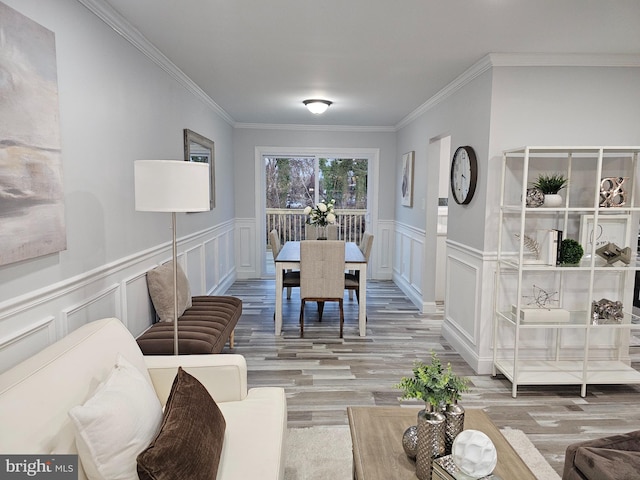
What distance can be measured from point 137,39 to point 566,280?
3586 millimetres

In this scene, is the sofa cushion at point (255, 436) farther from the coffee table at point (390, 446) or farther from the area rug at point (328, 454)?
the area rug at point (328, 454)

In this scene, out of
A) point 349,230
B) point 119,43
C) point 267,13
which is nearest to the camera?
point 267,13

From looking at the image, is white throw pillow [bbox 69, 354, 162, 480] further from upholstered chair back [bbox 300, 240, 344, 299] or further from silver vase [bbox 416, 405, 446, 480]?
upholstered chair back [bbox 300, 240, 344, 299]

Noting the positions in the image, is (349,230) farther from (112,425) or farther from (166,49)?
(112,425)

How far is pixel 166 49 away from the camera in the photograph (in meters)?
3.08

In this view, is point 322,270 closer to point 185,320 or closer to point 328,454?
point 185,320

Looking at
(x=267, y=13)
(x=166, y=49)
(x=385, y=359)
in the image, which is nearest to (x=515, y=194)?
(x=385, y=359)

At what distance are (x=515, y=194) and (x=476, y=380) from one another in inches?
57.9

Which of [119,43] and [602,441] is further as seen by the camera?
[119,43]

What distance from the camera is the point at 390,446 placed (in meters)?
1.69

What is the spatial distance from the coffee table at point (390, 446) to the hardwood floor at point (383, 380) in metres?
0.81

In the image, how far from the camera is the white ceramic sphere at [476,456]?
4.28 ft

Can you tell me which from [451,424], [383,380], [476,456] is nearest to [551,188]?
[383,380]

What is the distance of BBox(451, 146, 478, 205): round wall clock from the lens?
3.46 metres
